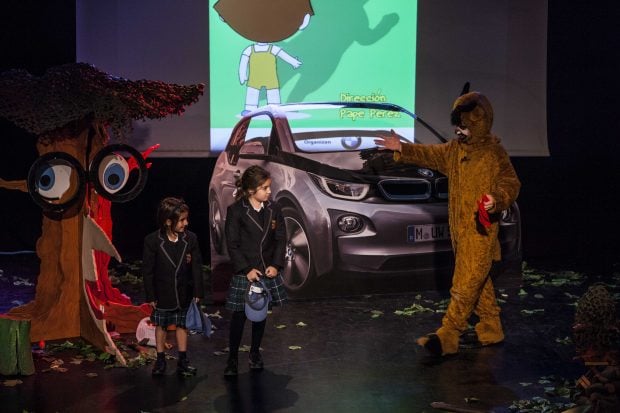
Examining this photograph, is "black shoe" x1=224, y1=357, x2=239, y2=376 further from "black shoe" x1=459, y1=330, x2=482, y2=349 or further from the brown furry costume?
"black shoe" x1=459, y1=330, x2=482, y2=349

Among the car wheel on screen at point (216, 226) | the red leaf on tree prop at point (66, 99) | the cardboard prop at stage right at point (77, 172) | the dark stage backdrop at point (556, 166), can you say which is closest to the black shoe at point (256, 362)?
the cardboard prop at stage right at point (77, 172)

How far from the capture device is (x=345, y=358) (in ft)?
20.5

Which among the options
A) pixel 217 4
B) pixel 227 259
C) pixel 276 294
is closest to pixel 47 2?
pixel 217 4

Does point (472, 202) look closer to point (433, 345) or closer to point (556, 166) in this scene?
point (433, 345)

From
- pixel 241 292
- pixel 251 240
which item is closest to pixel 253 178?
pixel 251 240

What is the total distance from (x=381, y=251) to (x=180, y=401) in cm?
309

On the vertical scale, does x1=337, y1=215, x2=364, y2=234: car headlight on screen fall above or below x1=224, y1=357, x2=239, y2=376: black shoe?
above

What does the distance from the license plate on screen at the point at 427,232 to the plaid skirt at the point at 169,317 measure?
2.89m

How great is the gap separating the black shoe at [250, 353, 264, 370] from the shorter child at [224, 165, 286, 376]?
0.51ft

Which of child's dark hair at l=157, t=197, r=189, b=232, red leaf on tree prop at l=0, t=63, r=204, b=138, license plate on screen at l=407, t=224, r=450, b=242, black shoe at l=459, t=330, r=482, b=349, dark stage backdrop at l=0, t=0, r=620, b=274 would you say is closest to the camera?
child's dark hair at l=157, t=197, r=189, b=232

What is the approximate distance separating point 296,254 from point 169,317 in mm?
2453

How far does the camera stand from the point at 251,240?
5.73m

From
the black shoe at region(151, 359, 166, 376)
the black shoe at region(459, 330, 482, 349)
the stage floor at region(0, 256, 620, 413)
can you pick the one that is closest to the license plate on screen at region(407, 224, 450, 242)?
the stage floor at region(0, 256, 620, 413)

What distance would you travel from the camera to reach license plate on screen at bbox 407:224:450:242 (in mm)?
8117
